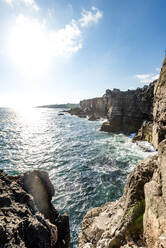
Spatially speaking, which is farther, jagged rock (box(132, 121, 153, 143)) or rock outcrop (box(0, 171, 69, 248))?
jagged rock (box(132, 121, 153, 143))

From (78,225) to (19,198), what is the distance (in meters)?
6.03

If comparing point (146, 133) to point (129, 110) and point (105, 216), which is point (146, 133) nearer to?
point (129, 110)

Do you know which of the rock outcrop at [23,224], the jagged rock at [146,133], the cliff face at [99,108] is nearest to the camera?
the rock outcrop at [23,224]

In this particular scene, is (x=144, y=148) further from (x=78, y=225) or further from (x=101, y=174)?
(x=78, y=225)

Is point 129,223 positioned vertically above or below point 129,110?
below

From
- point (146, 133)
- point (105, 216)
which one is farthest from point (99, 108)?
point (105, 216)

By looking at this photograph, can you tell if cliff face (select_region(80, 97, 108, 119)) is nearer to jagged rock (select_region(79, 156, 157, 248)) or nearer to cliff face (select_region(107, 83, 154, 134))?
cliff face (select_region(107, 83, 154, 134))

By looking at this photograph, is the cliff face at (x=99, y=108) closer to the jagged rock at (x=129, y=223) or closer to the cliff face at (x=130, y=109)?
the cliff face at (x=130, y=109)

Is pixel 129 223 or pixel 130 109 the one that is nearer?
pixel 129 223

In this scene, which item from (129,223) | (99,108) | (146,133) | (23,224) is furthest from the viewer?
(99,108)

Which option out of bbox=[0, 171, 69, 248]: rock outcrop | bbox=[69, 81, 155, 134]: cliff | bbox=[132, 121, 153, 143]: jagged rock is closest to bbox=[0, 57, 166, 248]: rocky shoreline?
bbox=[0, 171, 69, 248]: rock outcrop

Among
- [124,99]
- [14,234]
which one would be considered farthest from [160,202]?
[124,99]

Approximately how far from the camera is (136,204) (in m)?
4.34

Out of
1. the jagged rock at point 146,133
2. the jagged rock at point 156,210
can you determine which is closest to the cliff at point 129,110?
the jagged rock at point 146,133
